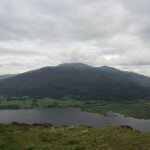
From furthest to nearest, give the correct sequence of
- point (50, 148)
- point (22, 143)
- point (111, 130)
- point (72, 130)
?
point (72, 130) < point (111, 130) < point (22, 143) < point (50, 148)

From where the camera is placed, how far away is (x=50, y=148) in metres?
32.4

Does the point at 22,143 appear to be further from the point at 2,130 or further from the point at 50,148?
the point at 2,130

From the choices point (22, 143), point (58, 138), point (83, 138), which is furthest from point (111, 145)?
point (22, 143)

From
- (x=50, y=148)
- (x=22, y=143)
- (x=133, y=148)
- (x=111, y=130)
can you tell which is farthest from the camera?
(x=111, y=130)

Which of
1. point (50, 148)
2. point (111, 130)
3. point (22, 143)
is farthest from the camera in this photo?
point (111, 130)

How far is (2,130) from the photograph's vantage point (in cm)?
4775

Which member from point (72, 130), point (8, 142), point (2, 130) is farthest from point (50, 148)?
point (2, 130)

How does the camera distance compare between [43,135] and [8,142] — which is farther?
[43,135]

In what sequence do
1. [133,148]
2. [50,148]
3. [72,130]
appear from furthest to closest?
[72,130], [50,148], [133,148]

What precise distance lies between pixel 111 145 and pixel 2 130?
22.1 metres

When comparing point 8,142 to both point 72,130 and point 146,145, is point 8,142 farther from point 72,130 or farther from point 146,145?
point 146,145

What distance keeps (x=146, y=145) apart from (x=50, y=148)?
10.2 m

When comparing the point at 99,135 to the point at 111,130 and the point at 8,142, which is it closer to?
the point at 111,130

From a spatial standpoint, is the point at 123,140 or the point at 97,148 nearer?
the point at 97,148
